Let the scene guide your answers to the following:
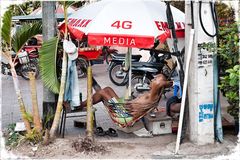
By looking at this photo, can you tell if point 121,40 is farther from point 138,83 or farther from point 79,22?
point 138,83

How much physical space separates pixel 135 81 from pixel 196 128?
17.5 ft

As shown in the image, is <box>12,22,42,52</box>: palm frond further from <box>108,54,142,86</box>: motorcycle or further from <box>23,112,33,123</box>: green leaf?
<box>108,54,142,86</box>: motorcycle

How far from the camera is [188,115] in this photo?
5957mm

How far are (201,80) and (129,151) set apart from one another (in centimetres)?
134

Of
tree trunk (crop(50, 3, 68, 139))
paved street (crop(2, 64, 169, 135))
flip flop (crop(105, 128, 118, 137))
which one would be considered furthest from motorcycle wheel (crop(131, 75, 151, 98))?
tree trunk (crop(50, 3, 68, 139))

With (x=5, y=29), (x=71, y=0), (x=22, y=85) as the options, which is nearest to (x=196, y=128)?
(x=71, y=0)

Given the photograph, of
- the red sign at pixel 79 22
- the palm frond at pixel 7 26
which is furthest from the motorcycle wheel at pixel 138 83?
the palm frond at pixel 7 26

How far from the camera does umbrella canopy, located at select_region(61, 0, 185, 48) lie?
5711mm

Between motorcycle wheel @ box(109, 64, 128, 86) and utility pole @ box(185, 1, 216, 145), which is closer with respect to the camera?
utility pole @ box(185, 1, 216, 145)

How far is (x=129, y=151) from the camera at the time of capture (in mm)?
5625

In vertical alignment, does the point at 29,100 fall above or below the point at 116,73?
below

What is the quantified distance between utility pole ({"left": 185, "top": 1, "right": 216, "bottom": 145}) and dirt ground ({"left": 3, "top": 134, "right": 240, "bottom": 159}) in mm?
202

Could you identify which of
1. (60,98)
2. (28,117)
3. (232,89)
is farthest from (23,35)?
(232,89)

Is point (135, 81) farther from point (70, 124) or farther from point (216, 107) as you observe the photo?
point (216, 107)
